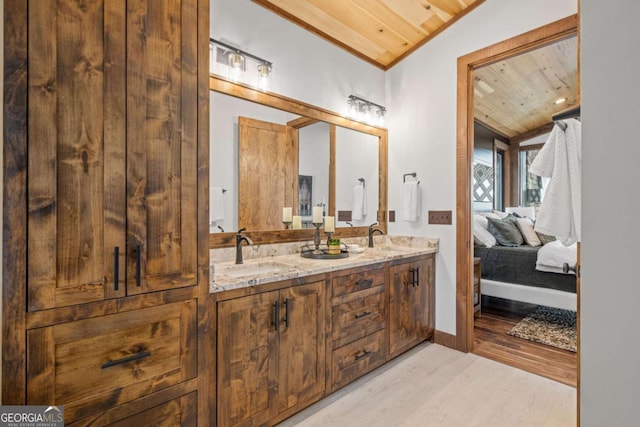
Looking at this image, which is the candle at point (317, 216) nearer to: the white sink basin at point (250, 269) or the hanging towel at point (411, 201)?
the white sink basin at point (250, 269)

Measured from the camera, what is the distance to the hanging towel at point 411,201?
2.94m

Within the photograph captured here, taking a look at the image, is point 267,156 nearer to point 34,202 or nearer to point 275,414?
point 34,202

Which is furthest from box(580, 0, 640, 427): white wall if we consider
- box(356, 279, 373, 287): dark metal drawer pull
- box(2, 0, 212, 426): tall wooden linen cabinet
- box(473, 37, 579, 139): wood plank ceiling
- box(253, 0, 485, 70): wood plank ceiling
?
box(473, 37, 579, 139): wood plank ceiling

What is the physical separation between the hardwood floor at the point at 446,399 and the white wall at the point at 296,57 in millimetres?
2246

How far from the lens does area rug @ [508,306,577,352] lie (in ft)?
9.11

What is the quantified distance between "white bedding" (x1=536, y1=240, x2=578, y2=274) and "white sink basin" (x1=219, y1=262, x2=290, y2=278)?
2812 millimetres

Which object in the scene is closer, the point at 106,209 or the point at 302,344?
the point at 106,209

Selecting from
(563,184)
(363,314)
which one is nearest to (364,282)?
(363,314)

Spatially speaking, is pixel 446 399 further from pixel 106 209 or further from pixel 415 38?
pixel 415 38

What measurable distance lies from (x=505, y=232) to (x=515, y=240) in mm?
146

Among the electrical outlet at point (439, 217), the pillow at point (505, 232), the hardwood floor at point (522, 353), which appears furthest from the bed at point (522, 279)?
the electrical outlet at point (439, 217)

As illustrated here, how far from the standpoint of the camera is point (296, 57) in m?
2.50

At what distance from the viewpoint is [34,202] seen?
0.95 m

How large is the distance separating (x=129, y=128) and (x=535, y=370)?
119 inches
